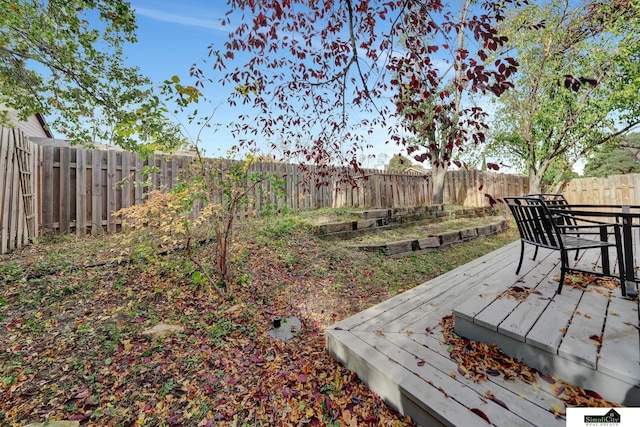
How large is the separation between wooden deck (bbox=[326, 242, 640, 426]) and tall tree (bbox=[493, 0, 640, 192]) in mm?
6846

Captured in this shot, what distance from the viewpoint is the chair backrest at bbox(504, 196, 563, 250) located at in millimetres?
2135

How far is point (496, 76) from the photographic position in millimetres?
1596

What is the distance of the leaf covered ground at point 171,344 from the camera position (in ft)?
5.10

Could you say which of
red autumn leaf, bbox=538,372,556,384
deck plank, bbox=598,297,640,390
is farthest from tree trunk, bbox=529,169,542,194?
red autumn leaf, bbox=538,372,556,384

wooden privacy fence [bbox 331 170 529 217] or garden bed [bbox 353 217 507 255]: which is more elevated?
wooden privacy fence [bbox 331 170 529 217]

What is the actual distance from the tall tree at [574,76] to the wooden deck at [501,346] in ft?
22.5

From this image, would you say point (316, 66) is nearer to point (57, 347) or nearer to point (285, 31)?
point (285, 31)

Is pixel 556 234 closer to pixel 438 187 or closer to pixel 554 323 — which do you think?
pixel 554 323

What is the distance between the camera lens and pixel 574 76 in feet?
24.1

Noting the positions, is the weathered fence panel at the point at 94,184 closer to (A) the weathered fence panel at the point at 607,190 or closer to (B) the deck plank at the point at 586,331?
(B) the deck plank at the point at 586,331

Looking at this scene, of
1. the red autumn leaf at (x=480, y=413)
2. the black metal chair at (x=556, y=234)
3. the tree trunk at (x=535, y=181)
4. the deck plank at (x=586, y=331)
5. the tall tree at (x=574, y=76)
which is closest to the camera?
the red autumn leaf at (x=480, y=413)

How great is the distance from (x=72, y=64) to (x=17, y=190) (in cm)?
247

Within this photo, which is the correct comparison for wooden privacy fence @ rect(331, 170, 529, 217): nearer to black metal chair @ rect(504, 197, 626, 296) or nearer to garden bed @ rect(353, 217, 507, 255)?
garden bed @ rect(353, 217, 507, 255)

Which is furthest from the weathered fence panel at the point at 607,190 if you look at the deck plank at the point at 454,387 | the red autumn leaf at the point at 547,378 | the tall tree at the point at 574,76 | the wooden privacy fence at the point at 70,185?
the deck plank at the point at 454,387
